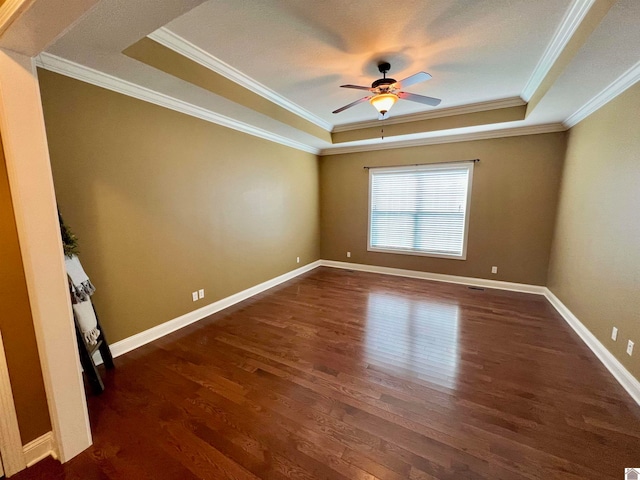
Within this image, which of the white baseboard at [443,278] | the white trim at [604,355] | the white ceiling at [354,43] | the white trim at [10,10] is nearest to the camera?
the white trim at [10,10]

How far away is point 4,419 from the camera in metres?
1.31

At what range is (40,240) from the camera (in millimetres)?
1293

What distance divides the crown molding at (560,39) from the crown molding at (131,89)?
335cm

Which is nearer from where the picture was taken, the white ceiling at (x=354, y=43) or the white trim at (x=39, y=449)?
the white trim at (x=39, y=449)

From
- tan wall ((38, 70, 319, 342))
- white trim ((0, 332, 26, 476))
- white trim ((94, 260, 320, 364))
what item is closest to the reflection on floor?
white trim ((94, 260, 320, 364))

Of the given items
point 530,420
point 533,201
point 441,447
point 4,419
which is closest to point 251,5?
point 4,419

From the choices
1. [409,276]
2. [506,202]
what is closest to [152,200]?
[409,276]

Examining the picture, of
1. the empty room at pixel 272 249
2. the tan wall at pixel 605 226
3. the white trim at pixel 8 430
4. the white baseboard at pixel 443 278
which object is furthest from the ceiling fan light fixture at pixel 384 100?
the white baseboard at pixel 443 278

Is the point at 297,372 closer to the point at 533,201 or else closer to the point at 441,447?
the point at 441,447

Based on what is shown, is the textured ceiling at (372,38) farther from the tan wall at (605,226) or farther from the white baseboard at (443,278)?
the white baseboard at (443,278)

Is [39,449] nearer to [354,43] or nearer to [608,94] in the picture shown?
[354,43]

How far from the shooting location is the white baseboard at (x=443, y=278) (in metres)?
4.18

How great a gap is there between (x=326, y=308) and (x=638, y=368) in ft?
9.35

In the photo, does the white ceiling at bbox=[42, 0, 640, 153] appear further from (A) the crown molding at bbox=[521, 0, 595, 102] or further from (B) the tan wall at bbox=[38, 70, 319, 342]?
(B) the tan wall at bbox=[38, 70, 319, 342]
